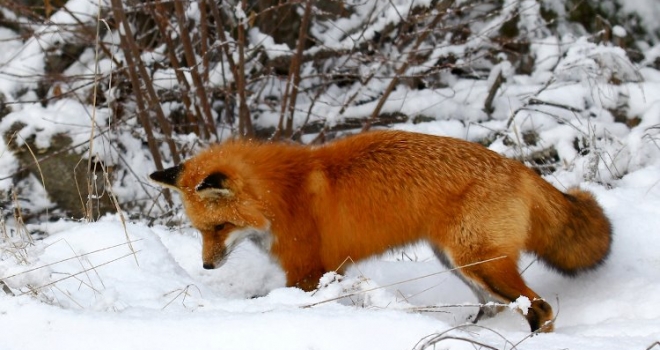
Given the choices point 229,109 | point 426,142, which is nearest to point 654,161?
point 426,142

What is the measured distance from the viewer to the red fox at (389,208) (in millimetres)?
3527

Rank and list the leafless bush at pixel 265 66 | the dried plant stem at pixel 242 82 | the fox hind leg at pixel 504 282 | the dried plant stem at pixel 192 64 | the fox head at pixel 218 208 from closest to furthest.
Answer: the fox hind leg at pixel 504 282
the fox head at pixel 218 208
the dried plant stem at pixel 192 64
the dried plant stem at pixel 242 82
the leafless bush at pixel 265 66

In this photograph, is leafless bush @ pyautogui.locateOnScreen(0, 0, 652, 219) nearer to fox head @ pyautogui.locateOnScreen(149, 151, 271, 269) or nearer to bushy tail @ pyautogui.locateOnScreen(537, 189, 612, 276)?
fox head @ pyautogui.locateOnScreen(149, 151, 271, 269)

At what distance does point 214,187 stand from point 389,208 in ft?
3.09

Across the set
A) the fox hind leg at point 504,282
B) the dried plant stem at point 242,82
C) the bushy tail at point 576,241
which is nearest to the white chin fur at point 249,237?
the fox hind leg at point 504,282

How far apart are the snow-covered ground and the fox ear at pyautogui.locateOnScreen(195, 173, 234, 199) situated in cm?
40

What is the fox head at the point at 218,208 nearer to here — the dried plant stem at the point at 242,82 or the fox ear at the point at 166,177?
the fox ear at the point at 166,177

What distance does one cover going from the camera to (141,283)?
3.27 m

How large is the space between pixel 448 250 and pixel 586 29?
20.8 ft

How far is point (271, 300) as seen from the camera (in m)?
3.01

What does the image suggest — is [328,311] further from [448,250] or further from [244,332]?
[448,250]

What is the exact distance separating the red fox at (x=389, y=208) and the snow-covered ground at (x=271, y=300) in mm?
232

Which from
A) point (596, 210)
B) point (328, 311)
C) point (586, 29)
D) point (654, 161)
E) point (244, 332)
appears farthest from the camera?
point (586, 29)

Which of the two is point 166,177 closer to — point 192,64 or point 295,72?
point 192,64
